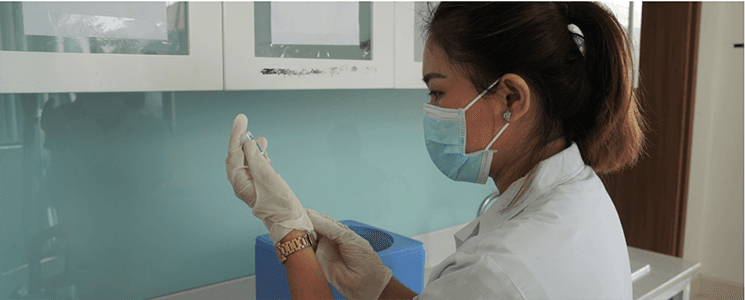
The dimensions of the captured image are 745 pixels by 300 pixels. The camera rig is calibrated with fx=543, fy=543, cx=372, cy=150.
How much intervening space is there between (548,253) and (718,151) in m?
2.62

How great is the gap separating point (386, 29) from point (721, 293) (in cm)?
266

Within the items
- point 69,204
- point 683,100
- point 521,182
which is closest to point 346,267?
point 521,182

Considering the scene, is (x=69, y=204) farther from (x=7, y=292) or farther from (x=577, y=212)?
(x=577, y=212)

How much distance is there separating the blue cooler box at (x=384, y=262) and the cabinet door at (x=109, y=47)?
1.36 ft

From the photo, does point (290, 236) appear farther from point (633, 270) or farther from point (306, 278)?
point (633, 270)

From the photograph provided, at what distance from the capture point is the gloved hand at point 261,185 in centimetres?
91

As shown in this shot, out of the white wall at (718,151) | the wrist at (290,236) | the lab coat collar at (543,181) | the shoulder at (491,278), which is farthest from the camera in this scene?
the white wall at (718,151)

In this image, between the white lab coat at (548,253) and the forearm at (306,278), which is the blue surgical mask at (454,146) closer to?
the white lab coat at (548,253)

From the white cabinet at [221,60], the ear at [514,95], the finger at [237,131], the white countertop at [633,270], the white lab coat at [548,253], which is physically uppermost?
the white cabinet at [221,60]

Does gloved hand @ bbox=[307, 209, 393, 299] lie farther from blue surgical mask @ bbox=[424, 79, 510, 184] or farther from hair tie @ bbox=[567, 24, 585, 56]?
hair tie @ bbox=[567, 24, 585, 56]

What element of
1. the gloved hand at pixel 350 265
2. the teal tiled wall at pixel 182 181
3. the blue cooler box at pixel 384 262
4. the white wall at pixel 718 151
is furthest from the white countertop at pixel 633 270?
the white wall at pixel 718 151

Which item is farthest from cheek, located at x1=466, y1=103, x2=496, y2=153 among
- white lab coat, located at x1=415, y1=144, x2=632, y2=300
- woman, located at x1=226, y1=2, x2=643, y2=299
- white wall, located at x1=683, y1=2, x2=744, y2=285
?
white wall, located at x1=683, y1=2, x2=744, y2=285

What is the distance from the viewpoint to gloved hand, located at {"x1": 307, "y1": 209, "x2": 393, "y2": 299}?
1.00 metres

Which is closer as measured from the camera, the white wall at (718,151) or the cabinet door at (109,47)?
the cabinet door at (109,47)
